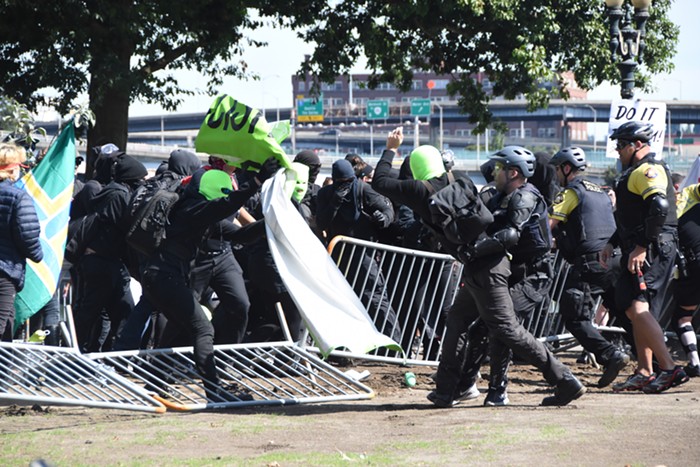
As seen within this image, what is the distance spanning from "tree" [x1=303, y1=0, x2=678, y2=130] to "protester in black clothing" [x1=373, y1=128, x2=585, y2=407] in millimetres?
12970

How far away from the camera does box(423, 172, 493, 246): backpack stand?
24.1 ft

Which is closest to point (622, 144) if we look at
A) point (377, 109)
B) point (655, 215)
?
point (655, 215)

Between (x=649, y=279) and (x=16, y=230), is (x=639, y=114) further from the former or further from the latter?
(x=16, y=230)

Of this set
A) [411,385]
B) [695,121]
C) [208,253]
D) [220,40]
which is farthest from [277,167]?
[695,121]

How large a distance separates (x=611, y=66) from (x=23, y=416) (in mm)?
16710

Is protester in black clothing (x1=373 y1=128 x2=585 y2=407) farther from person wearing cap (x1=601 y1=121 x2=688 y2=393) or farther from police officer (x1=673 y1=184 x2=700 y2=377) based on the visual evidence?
police officer (x1=673 y1=184 x2=700 y2=377)

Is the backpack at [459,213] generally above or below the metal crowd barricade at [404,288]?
above

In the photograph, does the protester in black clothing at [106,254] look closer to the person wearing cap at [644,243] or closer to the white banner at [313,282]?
the white banner at [313,282]

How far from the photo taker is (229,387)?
8.23 meters

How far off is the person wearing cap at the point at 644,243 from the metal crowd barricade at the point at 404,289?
1.66 m

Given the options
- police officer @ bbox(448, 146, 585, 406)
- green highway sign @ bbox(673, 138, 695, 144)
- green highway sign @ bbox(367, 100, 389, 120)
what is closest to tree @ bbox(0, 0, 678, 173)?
police officer @ bbox(448, 146, 585, 406)

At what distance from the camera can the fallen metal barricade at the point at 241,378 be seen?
318 inches

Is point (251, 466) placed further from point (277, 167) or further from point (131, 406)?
point (277, 167)

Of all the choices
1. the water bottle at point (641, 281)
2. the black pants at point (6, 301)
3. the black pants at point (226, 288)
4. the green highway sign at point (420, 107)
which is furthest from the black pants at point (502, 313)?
the green highway sign at point (420, 107)
